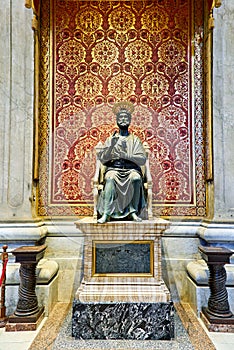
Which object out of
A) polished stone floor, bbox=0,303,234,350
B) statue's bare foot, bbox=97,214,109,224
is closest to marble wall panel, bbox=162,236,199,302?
polished stone floor, bbox=0,303,234,350

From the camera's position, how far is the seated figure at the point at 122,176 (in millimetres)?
3727

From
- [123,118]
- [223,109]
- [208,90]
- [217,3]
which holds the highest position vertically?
[217,3]

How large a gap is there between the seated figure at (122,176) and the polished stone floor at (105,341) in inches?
47.1

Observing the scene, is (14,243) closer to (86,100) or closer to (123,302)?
(123,302)

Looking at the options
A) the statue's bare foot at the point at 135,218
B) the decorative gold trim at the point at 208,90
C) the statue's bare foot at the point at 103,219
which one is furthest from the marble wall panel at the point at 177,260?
the statue's bare foot at the point at 103,219

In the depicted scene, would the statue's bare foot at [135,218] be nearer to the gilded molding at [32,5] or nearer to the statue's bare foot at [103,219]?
the statue's bare foot at [103,219]

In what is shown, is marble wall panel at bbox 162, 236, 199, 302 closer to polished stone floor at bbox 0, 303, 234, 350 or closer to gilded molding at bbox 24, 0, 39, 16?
polished stone floor at bbox 0, 303, 234, 350

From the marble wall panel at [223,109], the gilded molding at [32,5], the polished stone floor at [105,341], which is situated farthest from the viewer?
the marble wall panel at [223,109]

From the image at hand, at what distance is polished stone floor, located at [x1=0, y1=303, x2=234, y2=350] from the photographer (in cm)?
308

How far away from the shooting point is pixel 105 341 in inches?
128

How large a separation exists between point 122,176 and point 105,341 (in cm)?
177

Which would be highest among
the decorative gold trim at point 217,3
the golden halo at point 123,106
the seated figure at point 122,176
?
the decorative gold trim at point 217,3

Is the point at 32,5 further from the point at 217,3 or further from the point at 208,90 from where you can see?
the point at 208,90

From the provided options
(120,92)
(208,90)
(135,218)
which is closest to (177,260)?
(135,218)
